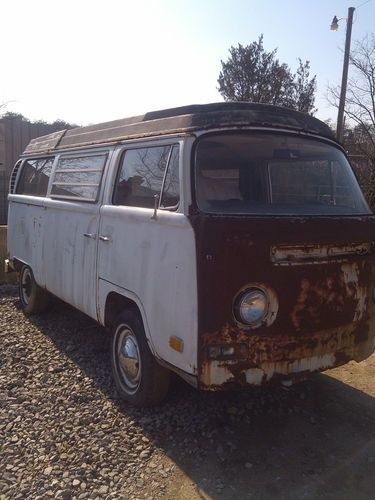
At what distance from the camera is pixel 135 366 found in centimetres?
380

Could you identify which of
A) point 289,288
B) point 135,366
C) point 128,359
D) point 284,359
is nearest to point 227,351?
point 284,359

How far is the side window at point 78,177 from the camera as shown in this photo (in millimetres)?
4355

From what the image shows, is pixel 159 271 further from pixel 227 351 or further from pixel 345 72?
pixel 345 72

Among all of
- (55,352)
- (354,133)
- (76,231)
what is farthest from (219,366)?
(354,133)

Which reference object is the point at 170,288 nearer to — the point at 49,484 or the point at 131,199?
the point at 131,199

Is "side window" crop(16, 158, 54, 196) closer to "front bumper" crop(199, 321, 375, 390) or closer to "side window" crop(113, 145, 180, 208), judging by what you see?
"side window" crop(113, 145, 180, 208)

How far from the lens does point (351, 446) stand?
3.33 metres

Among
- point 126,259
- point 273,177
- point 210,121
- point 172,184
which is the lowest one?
point 126,259

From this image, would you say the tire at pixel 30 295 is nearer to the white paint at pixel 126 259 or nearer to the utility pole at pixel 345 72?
the white paint at pixel 126 259

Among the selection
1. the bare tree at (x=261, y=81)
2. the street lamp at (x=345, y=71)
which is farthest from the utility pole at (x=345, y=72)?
the bare tree at (x=261, y=81)

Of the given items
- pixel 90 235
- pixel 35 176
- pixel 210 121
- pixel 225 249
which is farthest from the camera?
pixel 35 176

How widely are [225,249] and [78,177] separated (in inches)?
95.7

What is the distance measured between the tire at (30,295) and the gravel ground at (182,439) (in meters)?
1.50

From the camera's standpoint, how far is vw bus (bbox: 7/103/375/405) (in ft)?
9.62
